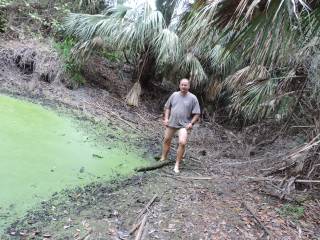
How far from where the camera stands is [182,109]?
5.57 m

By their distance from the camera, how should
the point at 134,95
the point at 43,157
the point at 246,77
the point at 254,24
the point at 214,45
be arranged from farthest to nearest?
the point at 134,95, the point at 246,77, the point at 43,157, the point at 214,45, the point at 254,24

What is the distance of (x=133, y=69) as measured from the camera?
1010cm

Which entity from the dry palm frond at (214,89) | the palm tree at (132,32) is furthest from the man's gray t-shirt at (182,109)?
the dry palm frond at (214,89)

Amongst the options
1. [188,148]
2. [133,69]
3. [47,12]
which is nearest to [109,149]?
[188,148]

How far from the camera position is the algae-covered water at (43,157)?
12.4ft

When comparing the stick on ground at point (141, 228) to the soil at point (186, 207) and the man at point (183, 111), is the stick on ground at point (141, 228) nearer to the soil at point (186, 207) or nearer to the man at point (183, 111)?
the soil at point (186, 207)

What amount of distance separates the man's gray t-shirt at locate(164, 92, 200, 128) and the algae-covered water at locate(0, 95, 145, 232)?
713 mm

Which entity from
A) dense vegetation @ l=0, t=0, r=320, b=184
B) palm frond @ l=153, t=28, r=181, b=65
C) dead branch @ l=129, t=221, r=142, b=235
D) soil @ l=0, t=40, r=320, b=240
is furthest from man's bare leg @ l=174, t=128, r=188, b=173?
palm frond @ l=153, t=28, r=181, b=65

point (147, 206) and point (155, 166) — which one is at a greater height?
point (147, 206)

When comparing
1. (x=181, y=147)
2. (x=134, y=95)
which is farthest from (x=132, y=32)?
(x=181, y=147)

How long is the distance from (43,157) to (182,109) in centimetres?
194

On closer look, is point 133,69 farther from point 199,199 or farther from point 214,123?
point 199,199

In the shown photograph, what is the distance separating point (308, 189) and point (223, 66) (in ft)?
14.2

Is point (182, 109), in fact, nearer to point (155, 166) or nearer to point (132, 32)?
point (155, 166)
